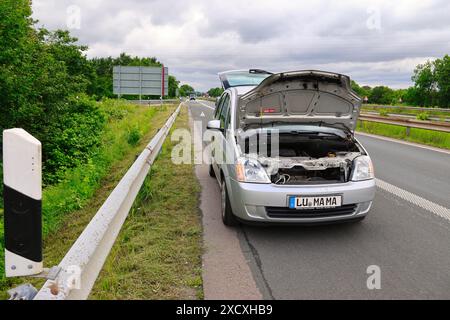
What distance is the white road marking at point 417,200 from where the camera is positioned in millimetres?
5441

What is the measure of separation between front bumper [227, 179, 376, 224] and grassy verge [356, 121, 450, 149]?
954cm

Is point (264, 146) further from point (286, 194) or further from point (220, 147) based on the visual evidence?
point (286, 194)

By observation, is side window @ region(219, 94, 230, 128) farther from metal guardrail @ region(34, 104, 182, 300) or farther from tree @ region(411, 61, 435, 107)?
tree @ region(411, 61, 435, 107)

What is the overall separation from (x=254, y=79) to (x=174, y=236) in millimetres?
5244

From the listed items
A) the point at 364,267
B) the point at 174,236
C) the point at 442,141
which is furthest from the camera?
the point at 442,141

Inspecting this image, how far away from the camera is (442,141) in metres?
12.9

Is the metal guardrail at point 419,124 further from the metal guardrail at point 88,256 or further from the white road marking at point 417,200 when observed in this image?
the metal guardrail at point 88,256

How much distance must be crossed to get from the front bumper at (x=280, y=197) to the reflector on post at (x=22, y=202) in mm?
2316

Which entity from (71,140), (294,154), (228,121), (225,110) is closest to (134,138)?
(71,140)

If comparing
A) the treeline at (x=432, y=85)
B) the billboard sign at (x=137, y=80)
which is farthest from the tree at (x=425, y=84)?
the billboard sign at (x=137, y=80)

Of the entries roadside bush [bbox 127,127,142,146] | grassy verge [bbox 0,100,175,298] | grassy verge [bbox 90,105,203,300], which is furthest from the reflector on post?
roadside bush [bbox 127,127,142,146]

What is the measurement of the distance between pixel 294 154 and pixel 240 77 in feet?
10.2

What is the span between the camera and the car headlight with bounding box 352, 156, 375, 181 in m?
4.66
